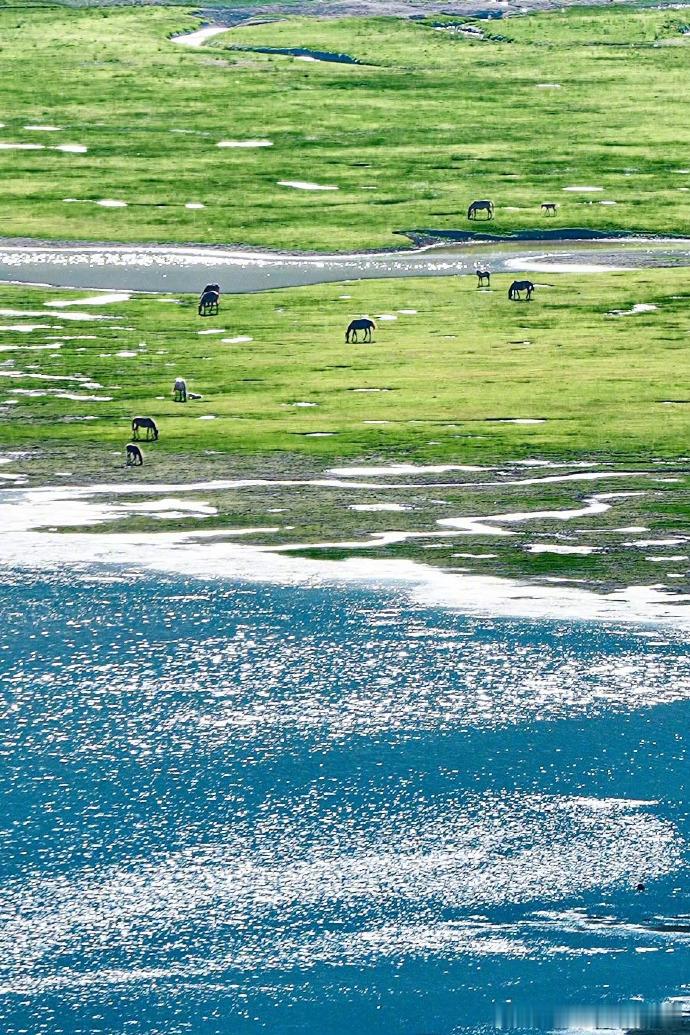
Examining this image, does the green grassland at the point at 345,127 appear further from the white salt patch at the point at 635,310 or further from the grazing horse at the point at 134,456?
the grazing horse at the point at 134,456

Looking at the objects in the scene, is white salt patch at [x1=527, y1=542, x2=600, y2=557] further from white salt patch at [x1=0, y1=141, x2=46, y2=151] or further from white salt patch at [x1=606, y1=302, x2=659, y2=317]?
white salt patch at [x1=0, y1=141, x2=46, y2=151]

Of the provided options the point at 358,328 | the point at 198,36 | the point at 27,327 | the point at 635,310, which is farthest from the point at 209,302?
the point at 198,36

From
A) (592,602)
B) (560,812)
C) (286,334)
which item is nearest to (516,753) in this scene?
(560,812)

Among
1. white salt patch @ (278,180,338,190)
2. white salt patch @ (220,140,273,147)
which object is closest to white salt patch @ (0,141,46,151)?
white salt patch @ (220,140,273,147)

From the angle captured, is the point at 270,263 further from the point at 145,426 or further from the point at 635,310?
the point at 145,426

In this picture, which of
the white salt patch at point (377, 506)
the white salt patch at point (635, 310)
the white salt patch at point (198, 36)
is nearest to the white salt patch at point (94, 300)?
the white salt patch at point (635, 310)

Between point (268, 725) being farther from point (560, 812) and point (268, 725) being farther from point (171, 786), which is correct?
point (560, 812)
